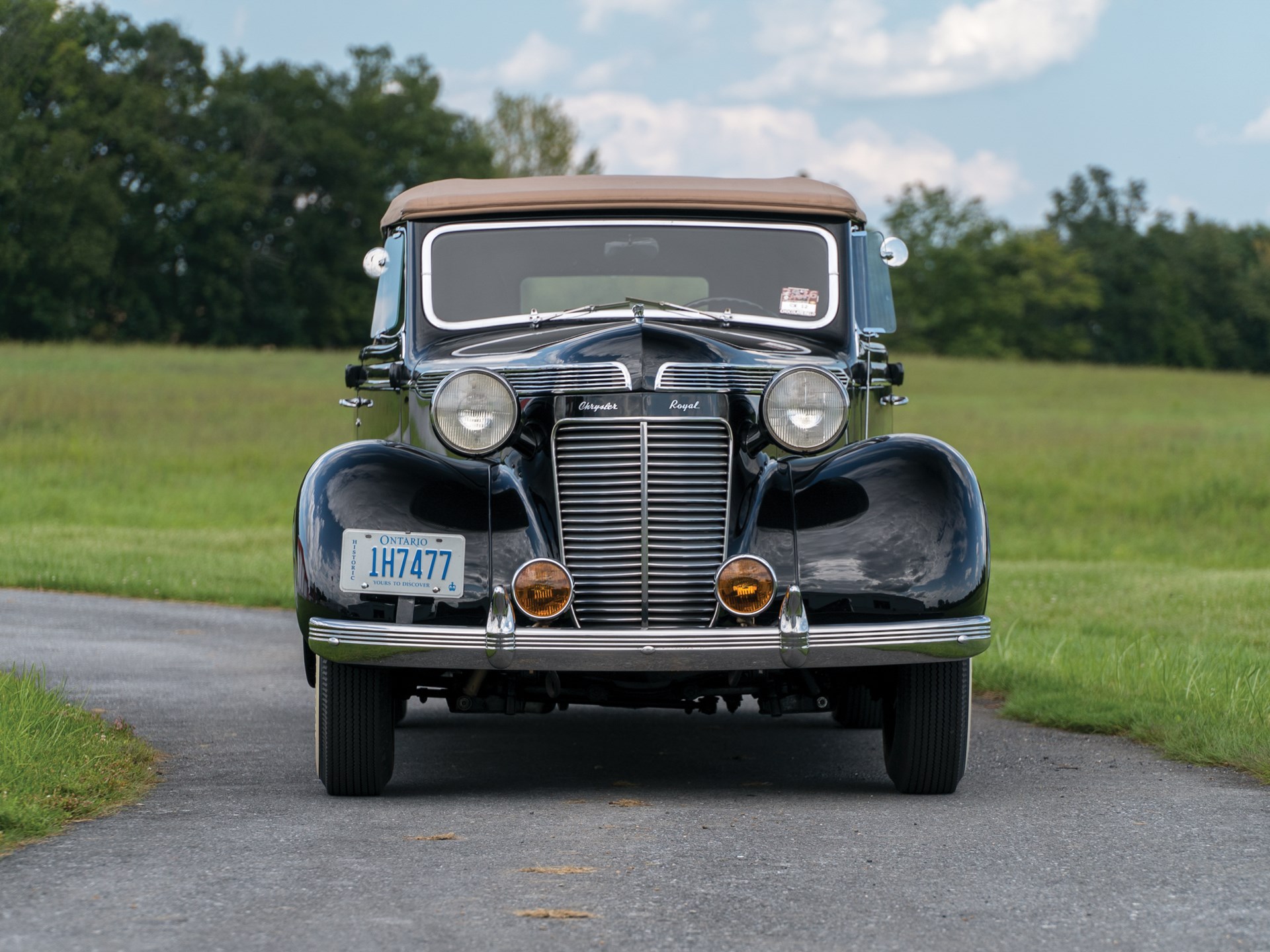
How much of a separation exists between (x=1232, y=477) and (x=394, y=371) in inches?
711

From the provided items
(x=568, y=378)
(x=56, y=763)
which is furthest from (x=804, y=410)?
(x=56, y=763)

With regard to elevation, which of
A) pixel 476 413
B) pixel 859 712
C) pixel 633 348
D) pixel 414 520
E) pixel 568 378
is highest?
pixel 633 348

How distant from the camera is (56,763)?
546 centimetres

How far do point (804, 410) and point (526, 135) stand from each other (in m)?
76.0

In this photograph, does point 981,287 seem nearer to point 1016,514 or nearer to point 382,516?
point 1016,514

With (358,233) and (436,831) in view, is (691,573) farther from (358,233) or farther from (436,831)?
(358,233)

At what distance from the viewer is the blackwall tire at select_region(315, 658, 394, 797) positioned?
541cm

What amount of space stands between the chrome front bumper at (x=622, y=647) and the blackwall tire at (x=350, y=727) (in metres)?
0.22

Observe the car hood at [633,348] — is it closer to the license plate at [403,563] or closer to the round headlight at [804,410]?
the round headlight at [804,410]

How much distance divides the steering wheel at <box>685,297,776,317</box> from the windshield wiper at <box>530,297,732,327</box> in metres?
0.05

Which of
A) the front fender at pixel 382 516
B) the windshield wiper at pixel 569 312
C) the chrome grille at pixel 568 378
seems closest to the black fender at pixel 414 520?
the front fender at pixel 382 516

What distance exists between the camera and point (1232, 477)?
72.4ft

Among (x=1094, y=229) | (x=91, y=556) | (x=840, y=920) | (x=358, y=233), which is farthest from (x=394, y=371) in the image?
(x=1094, y=229)

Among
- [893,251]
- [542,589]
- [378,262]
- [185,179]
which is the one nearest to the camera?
[542,589]
